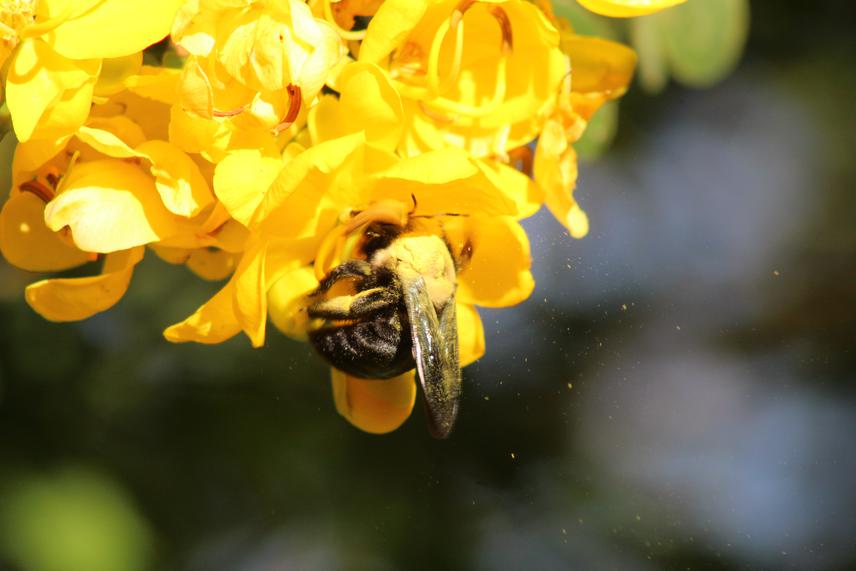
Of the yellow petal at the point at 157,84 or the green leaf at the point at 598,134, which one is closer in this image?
the yellow petal at the point at 157,84

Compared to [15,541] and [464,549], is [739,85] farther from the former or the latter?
[15,541]

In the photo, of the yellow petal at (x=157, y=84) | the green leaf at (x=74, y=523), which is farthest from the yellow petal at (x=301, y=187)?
the green leaf at (x=74, y=523)

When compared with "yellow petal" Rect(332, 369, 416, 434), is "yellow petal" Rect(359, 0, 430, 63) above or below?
above

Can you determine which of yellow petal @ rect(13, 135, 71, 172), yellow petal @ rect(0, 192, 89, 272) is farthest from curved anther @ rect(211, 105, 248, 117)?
yellow petal @ rect(0, 192, 89, 272)

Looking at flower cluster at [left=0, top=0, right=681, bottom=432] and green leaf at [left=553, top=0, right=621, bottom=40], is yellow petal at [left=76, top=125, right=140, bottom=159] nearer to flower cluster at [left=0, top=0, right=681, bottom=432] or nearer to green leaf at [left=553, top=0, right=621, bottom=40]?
flower cluster at [left=0, top=0, right=681, bottom=432]

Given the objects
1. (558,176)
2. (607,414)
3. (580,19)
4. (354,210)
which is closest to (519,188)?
(558,176)

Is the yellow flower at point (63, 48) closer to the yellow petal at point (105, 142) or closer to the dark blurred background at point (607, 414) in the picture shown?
the yellow petal at point (105, 142)
